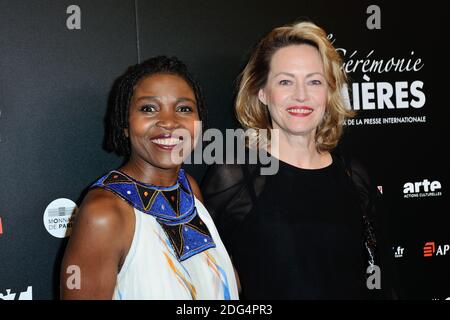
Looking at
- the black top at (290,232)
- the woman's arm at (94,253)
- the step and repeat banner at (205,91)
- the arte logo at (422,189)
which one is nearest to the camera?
the woman's arm at (94,253)

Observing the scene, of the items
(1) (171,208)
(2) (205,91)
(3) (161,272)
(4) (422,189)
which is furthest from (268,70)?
(4) (422,189)

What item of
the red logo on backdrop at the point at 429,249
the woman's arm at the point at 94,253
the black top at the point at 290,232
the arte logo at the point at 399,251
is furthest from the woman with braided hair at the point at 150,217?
the red logo on backdrop at the point at 429,249

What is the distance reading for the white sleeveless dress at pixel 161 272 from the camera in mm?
1407

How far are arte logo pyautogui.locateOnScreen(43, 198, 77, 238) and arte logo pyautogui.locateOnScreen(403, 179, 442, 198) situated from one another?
170 centimetres

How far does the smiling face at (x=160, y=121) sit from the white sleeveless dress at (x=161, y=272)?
0.20 meters

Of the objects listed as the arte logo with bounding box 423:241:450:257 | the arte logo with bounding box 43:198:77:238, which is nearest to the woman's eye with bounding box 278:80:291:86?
the arte logo with bounding box 43:198:77:238

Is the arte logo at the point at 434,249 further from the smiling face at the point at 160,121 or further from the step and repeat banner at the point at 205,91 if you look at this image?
the smiling face at the point at 160,121

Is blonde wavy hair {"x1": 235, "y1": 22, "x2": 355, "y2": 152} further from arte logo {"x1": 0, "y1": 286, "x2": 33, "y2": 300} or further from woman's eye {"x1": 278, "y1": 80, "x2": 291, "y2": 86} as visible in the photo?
arte logo {"x1": 0, "y1": 286, "x2": 33, "y2": 300}

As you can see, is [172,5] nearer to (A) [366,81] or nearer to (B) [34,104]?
(B) [34,104]

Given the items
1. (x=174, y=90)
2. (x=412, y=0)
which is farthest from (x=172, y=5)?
(x=412, y=0)

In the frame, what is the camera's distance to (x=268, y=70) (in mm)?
1955

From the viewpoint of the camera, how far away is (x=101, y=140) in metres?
2.12
